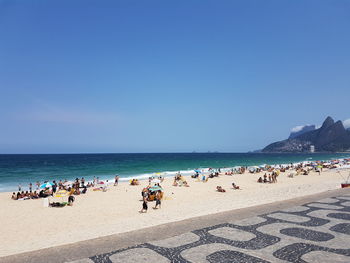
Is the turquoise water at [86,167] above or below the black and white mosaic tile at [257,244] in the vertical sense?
below

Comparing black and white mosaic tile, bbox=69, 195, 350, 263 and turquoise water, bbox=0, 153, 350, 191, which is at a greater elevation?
black and white mosaic tile, bbox=69, 195, 350, 263

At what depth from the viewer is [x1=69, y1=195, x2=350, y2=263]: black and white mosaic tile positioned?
6719mm

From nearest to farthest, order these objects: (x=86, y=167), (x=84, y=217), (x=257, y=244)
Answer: (x=257, y=244) → (x=84, y=217) → (x=86, y=167)

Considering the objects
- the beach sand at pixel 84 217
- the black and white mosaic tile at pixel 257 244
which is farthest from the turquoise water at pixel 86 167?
the black and white mosaic tile at pixel 257 244

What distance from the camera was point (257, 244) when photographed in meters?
7.71

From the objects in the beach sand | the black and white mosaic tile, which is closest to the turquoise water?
the beach sand

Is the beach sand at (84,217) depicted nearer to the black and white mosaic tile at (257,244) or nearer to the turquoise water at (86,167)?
the black and white mosaic tile at (257,244)

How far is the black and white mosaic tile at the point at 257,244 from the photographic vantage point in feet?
22.0

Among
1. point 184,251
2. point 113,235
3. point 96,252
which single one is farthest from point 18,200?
point 184,251

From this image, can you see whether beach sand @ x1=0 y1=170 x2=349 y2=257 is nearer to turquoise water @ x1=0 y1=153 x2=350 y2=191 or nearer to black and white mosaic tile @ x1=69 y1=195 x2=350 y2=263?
black and white mosaic tile @ x1=69 y1=195 x2=350 y2=263

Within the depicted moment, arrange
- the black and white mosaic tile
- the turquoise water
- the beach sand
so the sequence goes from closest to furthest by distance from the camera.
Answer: the black and white mosaic tile, the beach sand, the turquoise water

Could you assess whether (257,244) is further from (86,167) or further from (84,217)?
(86,167)

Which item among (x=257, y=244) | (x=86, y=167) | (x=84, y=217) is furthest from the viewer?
(x=86, y=167)

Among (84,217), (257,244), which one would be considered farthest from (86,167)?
(257,244)
